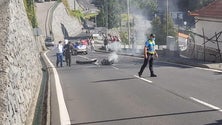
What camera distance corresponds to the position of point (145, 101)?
1418 centimetres

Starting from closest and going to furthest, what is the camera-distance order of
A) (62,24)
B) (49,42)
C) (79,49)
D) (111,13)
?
(79,49) < (49,42) < (62,24) < (111,13)

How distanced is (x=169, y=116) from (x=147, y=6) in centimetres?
12604

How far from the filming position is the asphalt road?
11.5 meters

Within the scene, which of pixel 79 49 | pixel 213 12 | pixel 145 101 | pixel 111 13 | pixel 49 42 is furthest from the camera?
pixel 111 13

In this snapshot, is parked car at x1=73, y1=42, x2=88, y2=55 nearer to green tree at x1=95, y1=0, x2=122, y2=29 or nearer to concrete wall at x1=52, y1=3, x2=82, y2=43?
concrete wall at x1=52, y1=3, x2=82, y2=43

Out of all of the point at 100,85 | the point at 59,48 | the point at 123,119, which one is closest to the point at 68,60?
the point at 59,48

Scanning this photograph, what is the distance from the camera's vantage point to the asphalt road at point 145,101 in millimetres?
11453

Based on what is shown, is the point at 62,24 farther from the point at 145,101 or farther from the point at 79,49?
the point at 145,101

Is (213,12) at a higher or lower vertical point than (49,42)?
higher

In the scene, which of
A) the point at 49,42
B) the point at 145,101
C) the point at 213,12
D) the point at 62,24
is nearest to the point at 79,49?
the point at 213,12

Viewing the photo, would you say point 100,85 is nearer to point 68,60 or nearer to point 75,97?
point 75,97

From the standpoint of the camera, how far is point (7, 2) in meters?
15.1

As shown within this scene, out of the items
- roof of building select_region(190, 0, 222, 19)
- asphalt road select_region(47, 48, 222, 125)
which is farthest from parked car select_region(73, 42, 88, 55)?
asphalt road select_region(47, 48, 222, 125)

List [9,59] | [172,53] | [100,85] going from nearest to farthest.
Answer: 1. [9,59]
2. [100,85]
3. [172,53]
